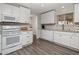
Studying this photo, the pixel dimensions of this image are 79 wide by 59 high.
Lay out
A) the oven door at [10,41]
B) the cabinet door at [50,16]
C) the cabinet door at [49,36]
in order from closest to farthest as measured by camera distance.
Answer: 1. the oven door at [10,41]
2. the cabinet door at [49,36]
3. the cabinet door at [50,16]

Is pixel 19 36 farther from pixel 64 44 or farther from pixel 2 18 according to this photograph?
pixel 64 44

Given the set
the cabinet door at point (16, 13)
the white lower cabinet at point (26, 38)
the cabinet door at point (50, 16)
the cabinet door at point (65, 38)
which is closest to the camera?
the cabinet door at point (16, 13)

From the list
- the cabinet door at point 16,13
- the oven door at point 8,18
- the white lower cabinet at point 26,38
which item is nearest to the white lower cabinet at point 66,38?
the white lower cabinet at point 26,38

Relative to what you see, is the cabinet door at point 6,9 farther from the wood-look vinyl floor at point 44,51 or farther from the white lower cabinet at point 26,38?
the wood-look vinyl floor at point 44,51

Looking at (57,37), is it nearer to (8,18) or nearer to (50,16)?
(50,16)

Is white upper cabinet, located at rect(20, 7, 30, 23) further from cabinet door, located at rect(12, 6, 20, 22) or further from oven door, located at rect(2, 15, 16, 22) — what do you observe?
oven door, located at rect(2, 15, 16, 22)

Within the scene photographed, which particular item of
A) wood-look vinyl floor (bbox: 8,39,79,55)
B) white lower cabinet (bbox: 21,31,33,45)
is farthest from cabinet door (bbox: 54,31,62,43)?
white lower cabinet (bbox: 21,31,33,45)

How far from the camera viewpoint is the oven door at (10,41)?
2246 mm

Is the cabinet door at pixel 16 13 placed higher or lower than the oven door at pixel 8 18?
higher

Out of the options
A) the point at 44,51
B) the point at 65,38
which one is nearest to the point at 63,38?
the point at 65,38

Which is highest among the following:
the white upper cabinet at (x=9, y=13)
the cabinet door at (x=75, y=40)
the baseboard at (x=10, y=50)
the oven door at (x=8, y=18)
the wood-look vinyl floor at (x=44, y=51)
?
the white upper cabinet at (x=9, y=13)

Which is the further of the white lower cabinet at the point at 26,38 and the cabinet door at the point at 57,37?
the cabinet door at the point at 57,37

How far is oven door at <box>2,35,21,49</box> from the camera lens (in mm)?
2246
